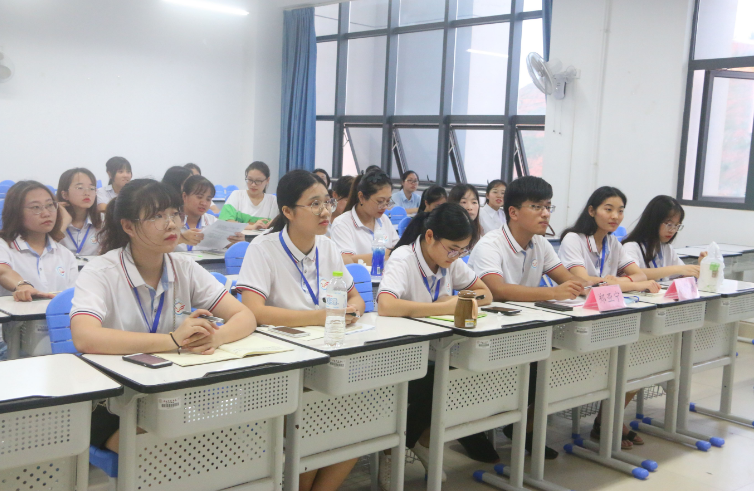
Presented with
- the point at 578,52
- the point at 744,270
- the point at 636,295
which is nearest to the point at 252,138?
the point at 578,52

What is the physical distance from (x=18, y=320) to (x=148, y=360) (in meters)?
0.95

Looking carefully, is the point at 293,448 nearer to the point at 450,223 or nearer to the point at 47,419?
the point at 47,419

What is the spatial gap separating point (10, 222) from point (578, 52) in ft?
17.4

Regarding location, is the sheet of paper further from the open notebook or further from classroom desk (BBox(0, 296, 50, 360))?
the open notebook

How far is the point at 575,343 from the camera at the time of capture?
9.07 feet

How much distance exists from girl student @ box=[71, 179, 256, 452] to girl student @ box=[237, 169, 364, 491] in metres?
0.22

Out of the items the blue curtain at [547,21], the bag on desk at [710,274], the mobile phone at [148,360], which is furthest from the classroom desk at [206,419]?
the blue curtain at [547,21]

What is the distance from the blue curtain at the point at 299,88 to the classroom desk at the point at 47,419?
780 cm

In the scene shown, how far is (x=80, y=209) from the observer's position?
12.8 feet

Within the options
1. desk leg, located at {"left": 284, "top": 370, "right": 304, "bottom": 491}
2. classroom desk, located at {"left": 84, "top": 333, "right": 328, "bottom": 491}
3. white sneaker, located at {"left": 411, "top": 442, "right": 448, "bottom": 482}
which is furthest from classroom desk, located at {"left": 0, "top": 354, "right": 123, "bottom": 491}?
white sneaker, located at {"left": 411, "top": 442, "right": 448, "bottom": 482}

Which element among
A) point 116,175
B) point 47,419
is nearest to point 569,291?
point 47,419

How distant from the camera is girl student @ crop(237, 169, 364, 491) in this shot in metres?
2.44

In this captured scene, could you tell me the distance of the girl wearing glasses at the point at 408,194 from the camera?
26.3 ft

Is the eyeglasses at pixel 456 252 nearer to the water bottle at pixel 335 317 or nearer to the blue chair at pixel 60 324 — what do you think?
the water bottle at pixel 335 317
